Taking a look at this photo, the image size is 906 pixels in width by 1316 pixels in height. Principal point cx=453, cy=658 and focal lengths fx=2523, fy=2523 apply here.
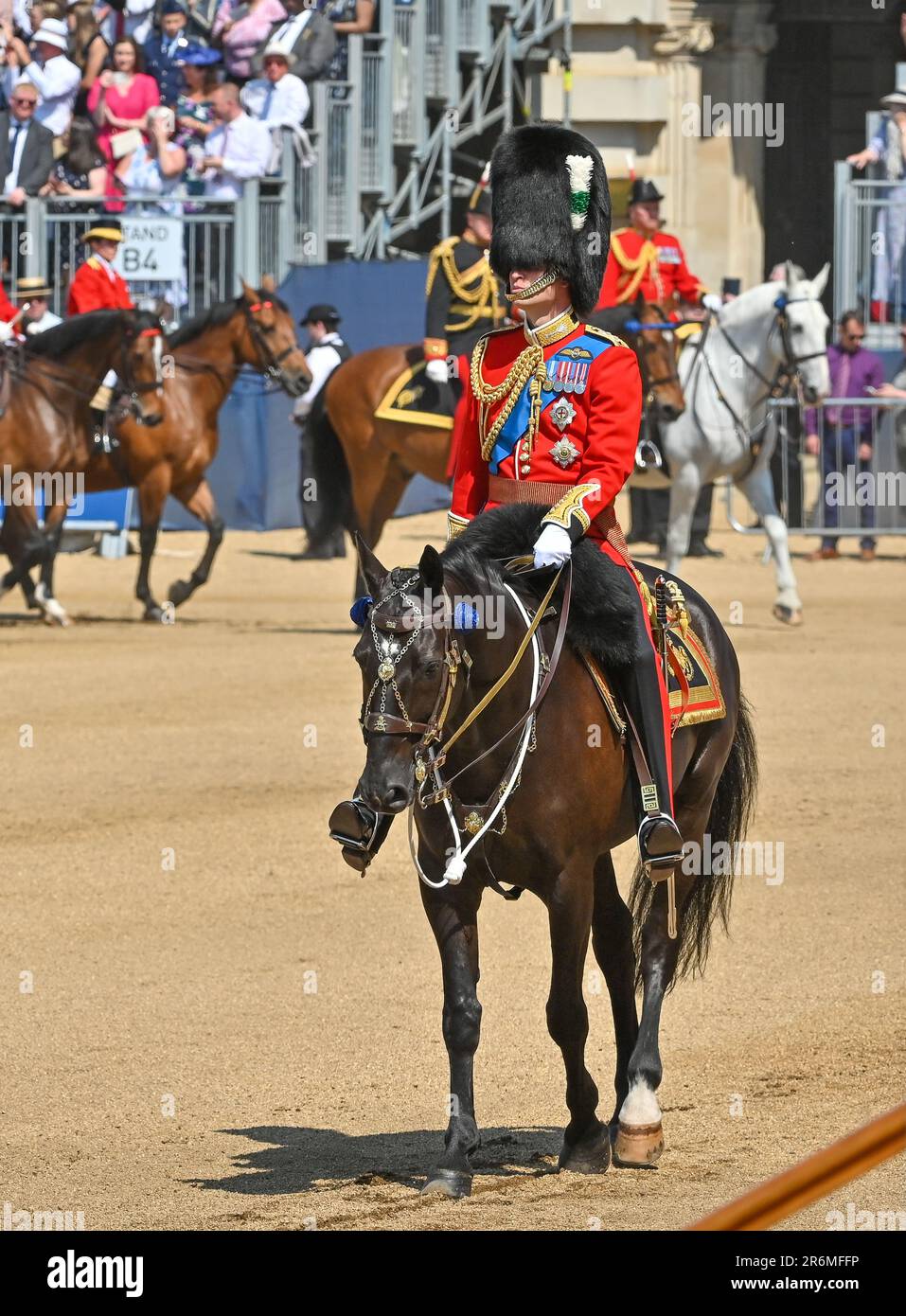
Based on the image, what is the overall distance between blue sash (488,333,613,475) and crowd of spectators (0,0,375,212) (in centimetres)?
1420

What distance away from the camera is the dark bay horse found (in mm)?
5113

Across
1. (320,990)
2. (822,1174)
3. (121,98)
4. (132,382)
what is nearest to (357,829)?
(822,1174)

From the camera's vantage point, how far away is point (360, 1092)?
21.1 ft

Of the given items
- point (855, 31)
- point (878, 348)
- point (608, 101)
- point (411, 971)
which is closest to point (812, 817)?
point (411, 971)

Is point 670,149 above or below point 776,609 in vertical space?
above

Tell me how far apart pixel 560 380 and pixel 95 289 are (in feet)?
41.2

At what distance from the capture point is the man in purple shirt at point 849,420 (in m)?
19.2

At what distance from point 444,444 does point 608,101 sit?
887 cm

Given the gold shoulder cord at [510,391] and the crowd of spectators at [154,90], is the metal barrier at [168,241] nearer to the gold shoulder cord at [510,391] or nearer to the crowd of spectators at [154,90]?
the crowd of spectators at [154,90]

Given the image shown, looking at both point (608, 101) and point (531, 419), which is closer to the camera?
point (531, 419)

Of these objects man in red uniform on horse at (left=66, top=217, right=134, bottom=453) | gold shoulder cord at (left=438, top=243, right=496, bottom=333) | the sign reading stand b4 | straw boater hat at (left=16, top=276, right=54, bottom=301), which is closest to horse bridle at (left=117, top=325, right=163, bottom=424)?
gold shoulder cord at (left=438, top=243, right=496, bottom=333)

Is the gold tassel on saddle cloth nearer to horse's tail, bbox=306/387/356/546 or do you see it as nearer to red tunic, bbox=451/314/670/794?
horse's tail, bbox=306/387/356/546
